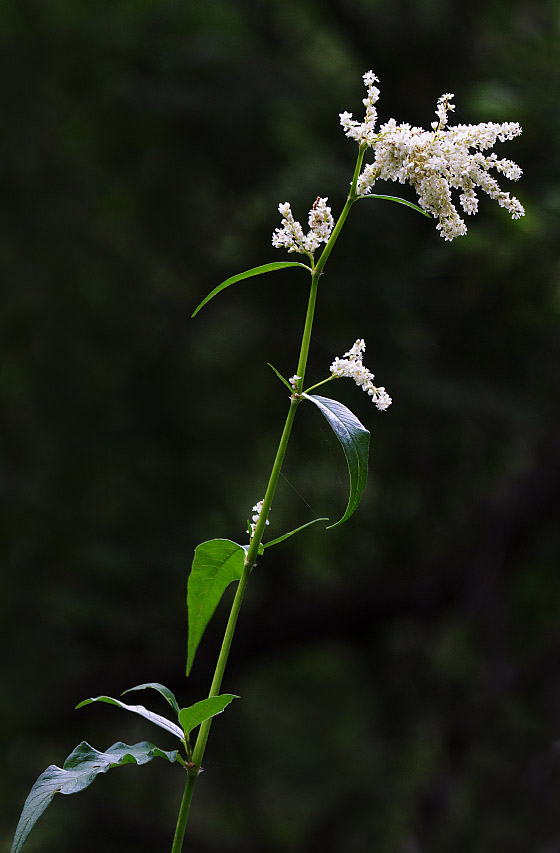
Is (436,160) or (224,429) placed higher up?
(224,429)

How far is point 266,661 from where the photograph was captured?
3.78 meters

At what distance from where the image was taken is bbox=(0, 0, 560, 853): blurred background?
2.94 m

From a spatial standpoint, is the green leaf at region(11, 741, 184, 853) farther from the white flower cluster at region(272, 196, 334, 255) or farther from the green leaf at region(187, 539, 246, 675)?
the white flower cluster at region(272, 196, 334, 255)

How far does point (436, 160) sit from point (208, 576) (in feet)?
1.17

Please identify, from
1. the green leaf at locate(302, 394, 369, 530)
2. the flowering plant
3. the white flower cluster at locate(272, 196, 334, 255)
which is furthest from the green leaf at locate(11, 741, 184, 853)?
the white flower cluster at locate(272, 196, 334, 255)

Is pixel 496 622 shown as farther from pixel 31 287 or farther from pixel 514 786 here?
pixel 31 287

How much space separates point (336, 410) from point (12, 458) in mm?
3026

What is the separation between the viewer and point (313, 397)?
24.2 inches

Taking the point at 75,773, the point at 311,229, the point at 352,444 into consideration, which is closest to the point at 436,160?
→ the point at 311,229

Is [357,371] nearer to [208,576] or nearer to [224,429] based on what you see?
[208,576]

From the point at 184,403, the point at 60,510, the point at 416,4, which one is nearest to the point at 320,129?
the point at 416,4

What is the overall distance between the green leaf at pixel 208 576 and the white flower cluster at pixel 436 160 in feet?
0.92

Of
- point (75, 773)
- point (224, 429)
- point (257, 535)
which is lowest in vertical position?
point (75, 773)

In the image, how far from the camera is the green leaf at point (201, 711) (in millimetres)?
566
